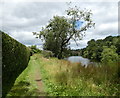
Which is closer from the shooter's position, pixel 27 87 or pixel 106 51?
pixel 27 87

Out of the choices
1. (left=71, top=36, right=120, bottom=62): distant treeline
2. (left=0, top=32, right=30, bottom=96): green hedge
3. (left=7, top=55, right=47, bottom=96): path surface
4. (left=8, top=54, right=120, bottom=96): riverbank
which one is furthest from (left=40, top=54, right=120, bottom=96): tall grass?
(left=71, top=36, right=120, bottom=62): distant treeline

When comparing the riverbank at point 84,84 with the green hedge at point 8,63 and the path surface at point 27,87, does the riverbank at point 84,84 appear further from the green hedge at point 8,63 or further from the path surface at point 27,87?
the green hedge at point 8,63

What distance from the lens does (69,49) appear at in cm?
3359

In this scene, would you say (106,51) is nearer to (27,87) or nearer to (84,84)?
(84,84)

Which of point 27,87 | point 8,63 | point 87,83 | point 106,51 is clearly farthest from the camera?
point 106,51

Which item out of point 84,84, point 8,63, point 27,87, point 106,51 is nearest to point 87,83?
point 84,84

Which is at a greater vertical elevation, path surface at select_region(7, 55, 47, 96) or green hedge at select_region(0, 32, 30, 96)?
green hedge at select_region(0, 32, 30, 96)

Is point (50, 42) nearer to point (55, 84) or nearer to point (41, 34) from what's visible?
point (41, 34)

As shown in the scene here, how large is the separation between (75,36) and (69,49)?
6.57m

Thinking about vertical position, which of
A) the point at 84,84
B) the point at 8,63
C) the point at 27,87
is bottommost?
the point at 27,87

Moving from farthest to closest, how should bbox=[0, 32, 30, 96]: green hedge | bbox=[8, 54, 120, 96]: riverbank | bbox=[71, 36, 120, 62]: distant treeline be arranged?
bbox=[71, 36, 120, 62]: distant treeline
bbox=[0, 32, 30, 96]: green hedge
bbox=[8, 54, 120, 96]: riverbank

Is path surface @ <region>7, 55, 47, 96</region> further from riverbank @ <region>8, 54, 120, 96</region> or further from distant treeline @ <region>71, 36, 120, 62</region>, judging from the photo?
distant treeline @ <region>71, 36, 120, 62</region>

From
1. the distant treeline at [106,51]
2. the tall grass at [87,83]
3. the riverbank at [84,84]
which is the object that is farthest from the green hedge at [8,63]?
the distant treeline at [106,51]

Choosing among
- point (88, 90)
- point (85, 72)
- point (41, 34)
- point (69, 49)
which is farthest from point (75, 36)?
point (88, 90)
